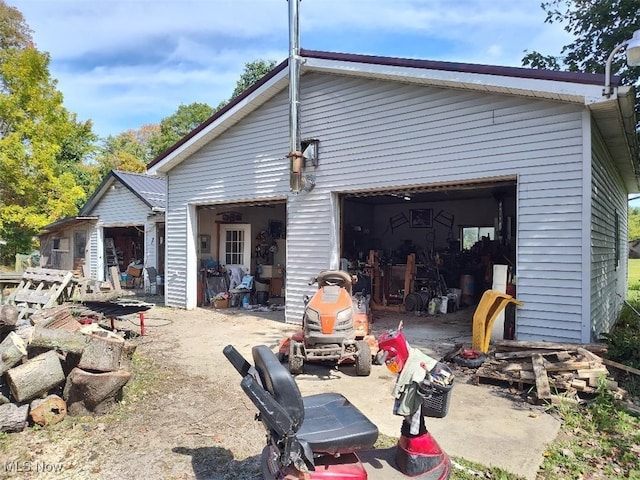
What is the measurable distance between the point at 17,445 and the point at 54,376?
2.19ft

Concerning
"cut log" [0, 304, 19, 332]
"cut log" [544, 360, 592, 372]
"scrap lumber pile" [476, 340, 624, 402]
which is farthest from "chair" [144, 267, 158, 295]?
"cut log" [544, 360, 592, 372]

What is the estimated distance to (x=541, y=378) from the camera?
4.38 m

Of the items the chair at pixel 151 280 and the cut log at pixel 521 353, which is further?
the chair at pixel 151 280

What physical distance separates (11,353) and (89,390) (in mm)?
955

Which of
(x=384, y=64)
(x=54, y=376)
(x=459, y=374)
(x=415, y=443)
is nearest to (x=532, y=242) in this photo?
(x=459, y=374)

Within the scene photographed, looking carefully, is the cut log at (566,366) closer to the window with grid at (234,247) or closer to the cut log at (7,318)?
the cut log at (7,318)

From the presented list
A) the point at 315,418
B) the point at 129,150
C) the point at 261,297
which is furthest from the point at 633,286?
the point at 129,150

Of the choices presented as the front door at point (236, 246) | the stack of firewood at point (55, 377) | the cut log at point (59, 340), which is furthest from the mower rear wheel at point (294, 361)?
the front door at point (236, 246)

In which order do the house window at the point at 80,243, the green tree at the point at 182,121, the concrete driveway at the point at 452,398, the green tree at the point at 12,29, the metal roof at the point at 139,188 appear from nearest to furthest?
the concrete driveway at the point at 452,398
the metal roof at the point at 139,188
the house window at the point at 80,243
the green tree at the point at 12,29
the green tree at the point at 182,121

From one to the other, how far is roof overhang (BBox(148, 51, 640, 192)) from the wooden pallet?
4.17 m

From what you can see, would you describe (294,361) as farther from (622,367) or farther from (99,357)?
(622,367)

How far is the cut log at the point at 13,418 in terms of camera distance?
11.8 ft

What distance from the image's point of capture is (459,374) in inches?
206

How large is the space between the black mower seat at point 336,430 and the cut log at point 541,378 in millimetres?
2637
